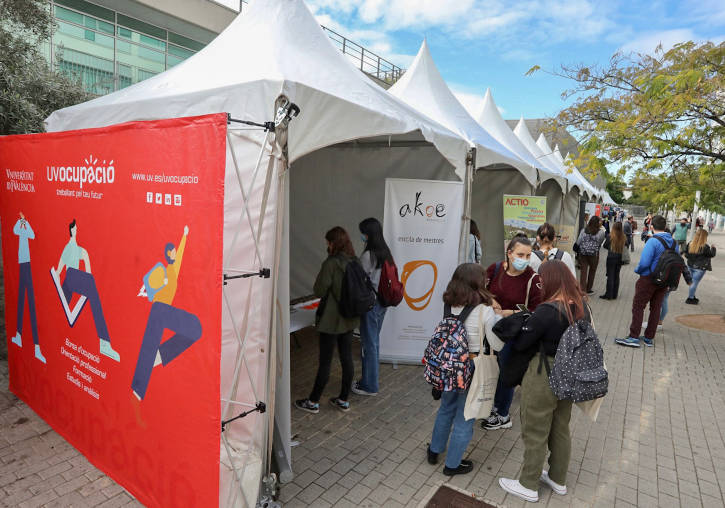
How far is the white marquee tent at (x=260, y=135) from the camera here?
2.69 m

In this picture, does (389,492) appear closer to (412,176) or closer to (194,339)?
(194,339)

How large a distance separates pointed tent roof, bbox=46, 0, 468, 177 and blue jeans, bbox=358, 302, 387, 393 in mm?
1797

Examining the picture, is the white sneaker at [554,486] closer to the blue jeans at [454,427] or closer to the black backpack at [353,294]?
the blue jeans at [454,427]

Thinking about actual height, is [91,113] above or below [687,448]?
above

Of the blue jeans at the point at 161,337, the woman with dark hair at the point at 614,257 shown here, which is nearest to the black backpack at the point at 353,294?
the blue jeans at the point at 161,337

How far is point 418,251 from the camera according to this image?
539 centimetres

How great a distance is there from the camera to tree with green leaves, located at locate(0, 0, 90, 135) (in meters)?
6.28

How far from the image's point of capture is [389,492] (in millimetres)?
3180

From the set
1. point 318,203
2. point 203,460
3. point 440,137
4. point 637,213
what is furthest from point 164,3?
point 637,213

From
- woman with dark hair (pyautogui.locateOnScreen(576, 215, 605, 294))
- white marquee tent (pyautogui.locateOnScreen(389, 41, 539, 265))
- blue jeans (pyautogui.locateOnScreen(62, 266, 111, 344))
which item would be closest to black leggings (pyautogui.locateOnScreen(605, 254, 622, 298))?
woman with dark hair (pyautogui.locateOnScreen(576, 215, 605, 294))

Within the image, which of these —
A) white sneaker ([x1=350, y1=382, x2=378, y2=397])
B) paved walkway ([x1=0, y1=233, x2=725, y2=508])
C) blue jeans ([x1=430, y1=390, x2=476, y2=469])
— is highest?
blue jeans ([x1=430, y1=390, x2=476, y2=469])

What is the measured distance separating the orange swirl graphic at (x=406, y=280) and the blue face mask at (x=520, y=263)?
1.58 m

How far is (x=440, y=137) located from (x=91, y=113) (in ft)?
10.8

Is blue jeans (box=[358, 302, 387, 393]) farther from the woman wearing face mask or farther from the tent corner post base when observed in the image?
the tent corner post base
